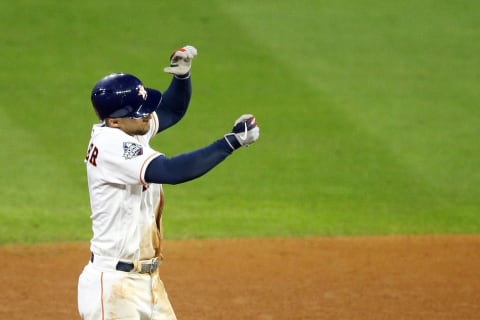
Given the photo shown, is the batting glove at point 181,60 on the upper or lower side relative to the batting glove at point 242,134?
upper

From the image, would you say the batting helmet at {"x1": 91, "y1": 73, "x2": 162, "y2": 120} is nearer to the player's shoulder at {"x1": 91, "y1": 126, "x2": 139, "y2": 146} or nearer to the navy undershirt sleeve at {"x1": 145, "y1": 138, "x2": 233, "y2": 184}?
the player's shoulder at {"x1": 91, "y1": 126, "x2": 139, "y2": 146}

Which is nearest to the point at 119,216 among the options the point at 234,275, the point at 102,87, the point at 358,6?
the point at 102,87

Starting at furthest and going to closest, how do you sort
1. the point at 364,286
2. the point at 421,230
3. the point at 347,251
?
the point at 421,230 → the point at 347,251 → the point at 364,286

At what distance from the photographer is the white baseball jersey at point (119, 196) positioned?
497cm

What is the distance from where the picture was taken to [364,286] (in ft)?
25.6

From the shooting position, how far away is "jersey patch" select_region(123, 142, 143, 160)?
4941mm

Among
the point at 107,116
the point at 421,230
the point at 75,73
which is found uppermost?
the point at 107,116

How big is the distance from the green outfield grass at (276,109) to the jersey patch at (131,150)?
4.26 meters

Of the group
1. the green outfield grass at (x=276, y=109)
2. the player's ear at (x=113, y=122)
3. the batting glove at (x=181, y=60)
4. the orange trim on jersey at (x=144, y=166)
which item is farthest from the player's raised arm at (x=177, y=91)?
the green outfield grass at (x=276, y=109)

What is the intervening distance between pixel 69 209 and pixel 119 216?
4733 millimetres

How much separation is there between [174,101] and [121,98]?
943 mm

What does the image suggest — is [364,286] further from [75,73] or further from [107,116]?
[75,73]

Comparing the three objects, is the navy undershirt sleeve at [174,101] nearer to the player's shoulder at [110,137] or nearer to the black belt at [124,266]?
the player's shoulder at [110,137]

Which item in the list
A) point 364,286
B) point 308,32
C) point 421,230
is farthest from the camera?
point 308,32
